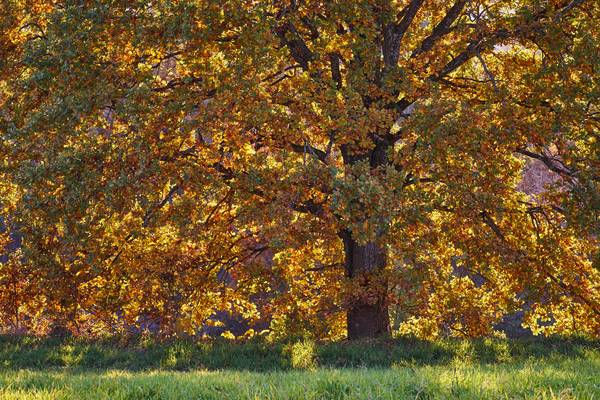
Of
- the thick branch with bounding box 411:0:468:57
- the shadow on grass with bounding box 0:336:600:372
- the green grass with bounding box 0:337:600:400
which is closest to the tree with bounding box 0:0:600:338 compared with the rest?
the thick branch with bounding box 411:0:468:57

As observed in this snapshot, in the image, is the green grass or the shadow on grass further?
the shadow on grass

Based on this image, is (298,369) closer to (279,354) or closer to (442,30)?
(279,354)

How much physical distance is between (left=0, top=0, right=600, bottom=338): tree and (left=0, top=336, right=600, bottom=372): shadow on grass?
1.29 meters

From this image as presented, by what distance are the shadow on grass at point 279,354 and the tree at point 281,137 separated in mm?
1288

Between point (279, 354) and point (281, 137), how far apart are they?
382 cm

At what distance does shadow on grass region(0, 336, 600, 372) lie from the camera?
34.1ft

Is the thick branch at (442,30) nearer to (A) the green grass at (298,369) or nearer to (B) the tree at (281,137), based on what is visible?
(B) the tree at (281,137)

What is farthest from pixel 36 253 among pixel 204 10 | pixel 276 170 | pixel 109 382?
pixel 109 382

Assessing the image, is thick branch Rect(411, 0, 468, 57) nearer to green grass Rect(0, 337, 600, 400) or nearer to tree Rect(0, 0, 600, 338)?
tree Rect(0, 0, 600, 338)

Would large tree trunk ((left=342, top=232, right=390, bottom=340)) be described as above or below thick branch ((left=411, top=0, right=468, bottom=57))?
below

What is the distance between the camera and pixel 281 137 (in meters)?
11.5

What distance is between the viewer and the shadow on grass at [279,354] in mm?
10391

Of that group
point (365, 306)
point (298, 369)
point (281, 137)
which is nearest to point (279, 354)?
point (298, 369)

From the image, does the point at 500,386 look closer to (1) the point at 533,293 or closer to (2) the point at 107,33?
(1) the point at 533,293
